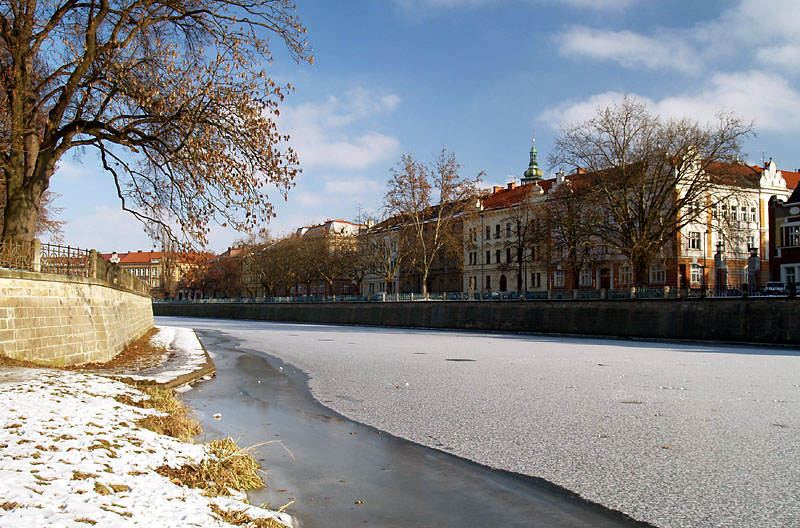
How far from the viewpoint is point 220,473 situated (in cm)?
668

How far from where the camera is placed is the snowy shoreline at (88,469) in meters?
4.82

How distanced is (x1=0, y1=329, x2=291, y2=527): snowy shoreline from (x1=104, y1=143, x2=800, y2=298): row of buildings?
8.02m

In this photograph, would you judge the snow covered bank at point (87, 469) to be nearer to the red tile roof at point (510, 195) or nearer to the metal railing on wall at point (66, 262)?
the metal railing on wall at point (66, 262)

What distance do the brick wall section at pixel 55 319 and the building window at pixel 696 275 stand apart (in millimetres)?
50770

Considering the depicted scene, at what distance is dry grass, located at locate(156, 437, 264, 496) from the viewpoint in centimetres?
620

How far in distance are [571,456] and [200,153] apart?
11472 mm

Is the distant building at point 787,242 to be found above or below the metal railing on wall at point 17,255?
above

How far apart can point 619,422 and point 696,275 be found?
170ft

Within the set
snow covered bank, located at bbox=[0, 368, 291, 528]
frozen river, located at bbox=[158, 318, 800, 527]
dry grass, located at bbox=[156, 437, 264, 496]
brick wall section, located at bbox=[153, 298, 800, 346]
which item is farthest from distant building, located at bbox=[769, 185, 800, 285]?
snow covered bank, located at bbox=[0, 368, 291, 528]

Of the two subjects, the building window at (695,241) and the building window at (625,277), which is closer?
the building window at (695,241)

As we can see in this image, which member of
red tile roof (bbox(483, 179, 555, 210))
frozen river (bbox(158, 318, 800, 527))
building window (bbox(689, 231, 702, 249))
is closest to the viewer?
frozen river (bbox(158, 318, 800, 527))

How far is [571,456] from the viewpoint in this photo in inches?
319

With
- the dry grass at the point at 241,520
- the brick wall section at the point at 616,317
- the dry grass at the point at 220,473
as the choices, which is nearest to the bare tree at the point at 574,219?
the brick wall section at the point at 616,317

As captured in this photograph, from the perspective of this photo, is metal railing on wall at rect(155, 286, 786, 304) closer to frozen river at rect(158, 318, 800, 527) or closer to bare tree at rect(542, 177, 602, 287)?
bare tree at rect(542, 177, 602, 287)
